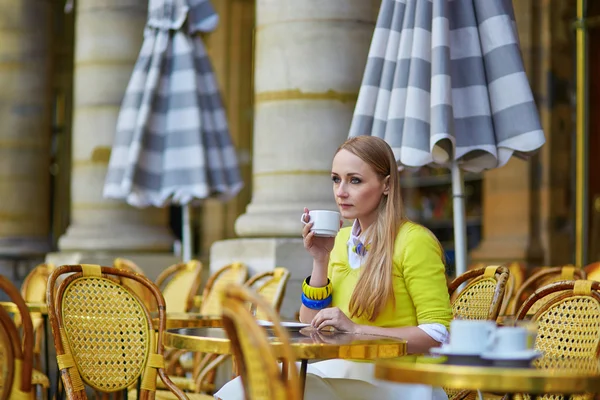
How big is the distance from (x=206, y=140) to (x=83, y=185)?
1.74 meters

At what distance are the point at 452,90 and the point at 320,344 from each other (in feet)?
9.19

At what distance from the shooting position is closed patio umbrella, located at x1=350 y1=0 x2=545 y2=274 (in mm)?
5137

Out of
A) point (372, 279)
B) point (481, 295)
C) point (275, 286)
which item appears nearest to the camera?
point (372, 279)

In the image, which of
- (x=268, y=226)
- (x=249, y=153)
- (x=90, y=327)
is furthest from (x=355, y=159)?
(x=249, y=153)

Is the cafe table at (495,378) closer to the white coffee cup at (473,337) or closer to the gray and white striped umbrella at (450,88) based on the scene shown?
the white coffee cup at (473,337)

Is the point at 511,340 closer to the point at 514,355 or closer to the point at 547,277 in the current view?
the point at 514,355

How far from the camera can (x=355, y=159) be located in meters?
3.52

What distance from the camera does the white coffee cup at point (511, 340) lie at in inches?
96.2

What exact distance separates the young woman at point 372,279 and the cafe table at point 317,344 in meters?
0.14

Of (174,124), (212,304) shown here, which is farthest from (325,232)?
(174,124)

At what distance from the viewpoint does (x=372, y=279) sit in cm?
341

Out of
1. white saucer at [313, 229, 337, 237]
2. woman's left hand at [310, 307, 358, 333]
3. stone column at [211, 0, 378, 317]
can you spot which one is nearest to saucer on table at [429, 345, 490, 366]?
woman's left hand at [310, 307, 358, 333]

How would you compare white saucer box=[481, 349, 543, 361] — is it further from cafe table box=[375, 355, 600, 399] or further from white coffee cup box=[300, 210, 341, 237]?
white coffee cup box=[300, 210, 341, 237]

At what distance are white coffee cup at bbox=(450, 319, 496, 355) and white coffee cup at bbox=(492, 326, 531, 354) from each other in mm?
16
